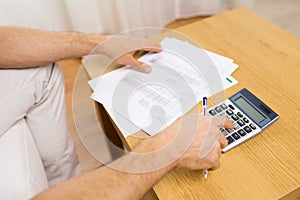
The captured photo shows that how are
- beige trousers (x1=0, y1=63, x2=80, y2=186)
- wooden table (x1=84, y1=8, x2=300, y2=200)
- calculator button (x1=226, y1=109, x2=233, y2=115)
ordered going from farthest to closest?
beige trousers (x1=0, y1=63, x2=80, y2=186) → calculator button (x1=226, y1=109, x2=233, y2=115) → wooden table (x1=84, y1=8, x2=300, y2=200)

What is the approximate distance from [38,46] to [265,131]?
Answer: 2.25 feet

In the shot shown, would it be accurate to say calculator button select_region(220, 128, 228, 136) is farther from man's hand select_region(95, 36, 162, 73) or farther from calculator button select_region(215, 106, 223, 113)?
man's hand select_region(95, 36, 162, 73)

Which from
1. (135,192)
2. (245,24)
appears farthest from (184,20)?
(135,192)

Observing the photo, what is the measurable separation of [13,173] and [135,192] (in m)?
0.32

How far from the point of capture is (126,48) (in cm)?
101

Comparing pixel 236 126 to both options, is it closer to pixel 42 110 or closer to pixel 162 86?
pixel 162 86

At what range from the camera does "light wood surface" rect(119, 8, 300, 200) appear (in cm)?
69

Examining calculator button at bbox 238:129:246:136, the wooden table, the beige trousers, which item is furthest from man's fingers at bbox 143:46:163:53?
calculator button at bbox 238:129:246:136

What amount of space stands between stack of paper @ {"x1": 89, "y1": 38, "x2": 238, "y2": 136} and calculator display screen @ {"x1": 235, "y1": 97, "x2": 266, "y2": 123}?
77 millimetres

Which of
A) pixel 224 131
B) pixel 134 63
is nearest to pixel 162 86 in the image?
pixel 134 63

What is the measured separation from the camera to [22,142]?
875 millimetres

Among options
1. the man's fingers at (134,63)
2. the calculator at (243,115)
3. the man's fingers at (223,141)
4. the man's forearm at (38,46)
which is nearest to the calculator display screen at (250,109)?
the calculator at (243,115)

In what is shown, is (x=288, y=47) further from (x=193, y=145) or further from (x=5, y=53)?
(x=5, y=53)

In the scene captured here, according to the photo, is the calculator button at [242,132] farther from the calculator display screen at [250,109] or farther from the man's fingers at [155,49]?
the man's fingers at [155,49]
